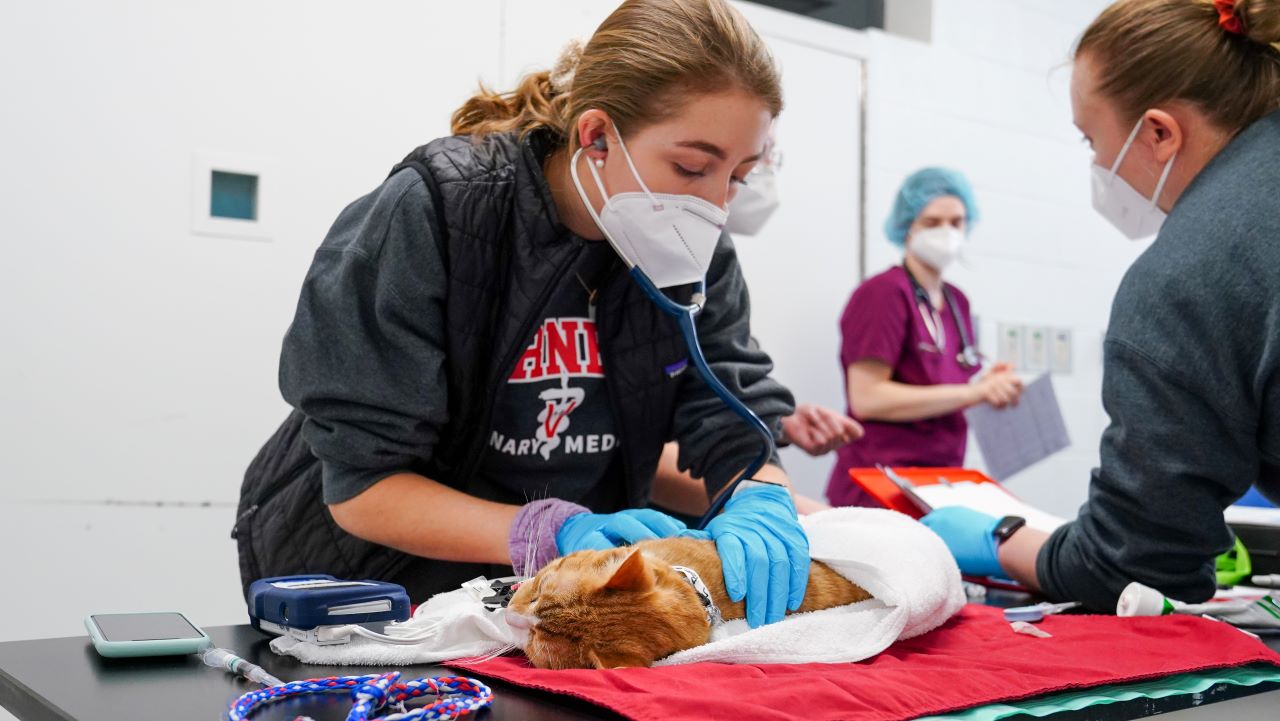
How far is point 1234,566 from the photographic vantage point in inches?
57.4

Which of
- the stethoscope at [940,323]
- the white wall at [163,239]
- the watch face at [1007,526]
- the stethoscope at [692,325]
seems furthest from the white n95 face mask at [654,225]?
the stethoscope at [940,323]

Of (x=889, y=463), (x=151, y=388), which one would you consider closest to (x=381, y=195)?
(x=151, y=388)

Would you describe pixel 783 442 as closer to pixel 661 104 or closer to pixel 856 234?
pixel 661 104

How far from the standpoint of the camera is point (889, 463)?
2.90 m

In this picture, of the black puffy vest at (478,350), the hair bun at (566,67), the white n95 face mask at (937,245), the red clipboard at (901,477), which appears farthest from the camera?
the white n95 face mask at (937,245)

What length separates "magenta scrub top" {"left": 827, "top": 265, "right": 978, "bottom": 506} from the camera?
2887 millimetres

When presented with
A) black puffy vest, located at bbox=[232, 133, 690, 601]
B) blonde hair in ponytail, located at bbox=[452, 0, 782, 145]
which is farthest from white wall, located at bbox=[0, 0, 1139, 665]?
blonde hair in ponytail, located at bbox=[452, 0, 782, 145]

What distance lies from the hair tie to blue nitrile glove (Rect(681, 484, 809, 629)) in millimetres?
773

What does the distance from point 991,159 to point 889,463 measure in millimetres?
1602

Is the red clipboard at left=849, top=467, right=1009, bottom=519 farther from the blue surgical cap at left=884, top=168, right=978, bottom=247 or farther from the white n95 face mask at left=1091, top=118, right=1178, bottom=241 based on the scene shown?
the blue surgical cap at left=884, top=168, right=978, bottom=247

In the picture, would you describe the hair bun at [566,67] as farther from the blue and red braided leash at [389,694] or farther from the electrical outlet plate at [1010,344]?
the electrical outlet plate at [1010,344]

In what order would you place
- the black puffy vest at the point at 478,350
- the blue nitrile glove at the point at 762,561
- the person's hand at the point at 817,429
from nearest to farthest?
1. the blue nitrile glove at the point at 762,561
2. the black puffy vest at the point at 478,350
3. the person's hand at the point at 817,429

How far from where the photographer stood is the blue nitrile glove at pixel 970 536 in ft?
4.56

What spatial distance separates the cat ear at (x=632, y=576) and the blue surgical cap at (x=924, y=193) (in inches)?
102
